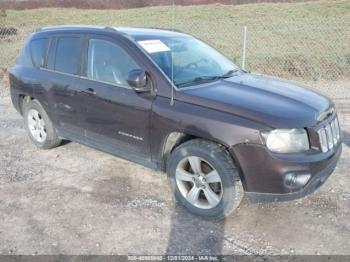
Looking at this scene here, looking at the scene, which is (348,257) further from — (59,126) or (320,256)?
(59,126)

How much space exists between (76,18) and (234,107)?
24.8 metres

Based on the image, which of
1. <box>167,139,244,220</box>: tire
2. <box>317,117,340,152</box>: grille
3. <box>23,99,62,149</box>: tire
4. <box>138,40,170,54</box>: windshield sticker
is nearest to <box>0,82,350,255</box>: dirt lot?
<box>167,139,244,220</box>: tire

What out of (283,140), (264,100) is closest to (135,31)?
(264,100)

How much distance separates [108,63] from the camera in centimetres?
450

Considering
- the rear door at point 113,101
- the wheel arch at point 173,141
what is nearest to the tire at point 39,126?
the rear door at point 113,101

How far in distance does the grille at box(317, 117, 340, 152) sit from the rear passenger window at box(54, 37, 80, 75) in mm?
2845

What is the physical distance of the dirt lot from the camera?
3512mm

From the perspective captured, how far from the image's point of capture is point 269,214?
13.1 ft

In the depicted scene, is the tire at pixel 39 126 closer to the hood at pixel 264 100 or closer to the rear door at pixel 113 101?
the rear door at pixel 113 101

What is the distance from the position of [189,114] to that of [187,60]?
3.02 ft

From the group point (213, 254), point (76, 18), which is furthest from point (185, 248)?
point (76, 18)

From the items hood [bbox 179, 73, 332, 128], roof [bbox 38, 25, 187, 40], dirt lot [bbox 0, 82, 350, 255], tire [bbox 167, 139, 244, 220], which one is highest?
roof [bbox 38, 25, 187, 40]

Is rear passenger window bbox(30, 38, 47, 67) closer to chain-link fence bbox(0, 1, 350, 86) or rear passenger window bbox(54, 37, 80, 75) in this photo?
rear passenger window bbox(54, 37, 80, 75)

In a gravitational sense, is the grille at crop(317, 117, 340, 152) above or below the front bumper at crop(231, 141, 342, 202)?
above
